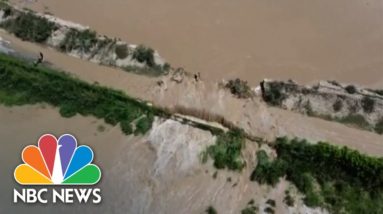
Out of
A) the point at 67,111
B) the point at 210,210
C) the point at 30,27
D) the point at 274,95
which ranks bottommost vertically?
the point at 210,210

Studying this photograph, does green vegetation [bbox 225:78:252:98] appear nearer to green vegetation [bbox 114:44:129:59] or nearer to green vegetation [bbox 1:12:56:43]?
green vegetation [bbox 114:44:129:59]

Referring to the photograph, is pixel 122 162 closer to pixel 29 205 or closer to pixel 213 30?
pixel 29 205

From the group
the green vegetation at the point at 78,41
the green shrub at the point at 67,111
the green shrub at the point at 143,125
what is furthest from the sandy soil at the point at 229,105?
the green shrub at the point at 67,111

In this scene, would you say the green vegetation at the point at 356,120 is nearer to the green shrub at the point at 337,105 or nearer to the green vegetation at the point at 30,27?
the green shrub at the point at 337,105

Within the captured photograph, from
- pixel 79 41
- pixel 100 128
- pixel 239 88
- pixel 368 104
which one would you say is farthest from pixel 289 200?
pixel 79 41

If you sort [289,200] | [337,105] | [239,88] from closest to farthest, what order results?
[289,200], [337,105], [239,88]

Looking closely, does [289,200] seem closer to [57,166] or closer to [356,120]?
[356,120]
